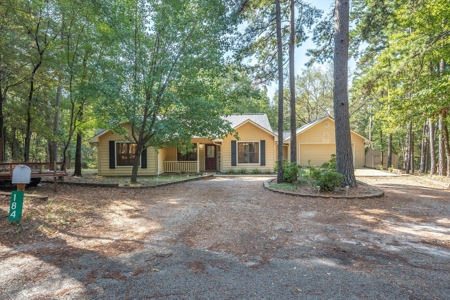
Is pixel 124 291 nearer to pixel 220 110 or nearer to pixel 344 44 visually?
pixel 220 110

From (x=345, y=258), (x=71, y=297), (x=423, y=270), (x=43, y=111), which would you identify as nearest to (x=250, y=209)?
(x=345, y=258)

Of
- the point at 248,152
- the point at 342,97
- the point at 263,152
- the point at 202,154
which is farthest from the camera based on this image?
the point at 202,154

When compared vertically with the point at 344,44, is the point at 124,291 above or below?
below

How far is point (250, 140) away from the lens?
1605 centimetres

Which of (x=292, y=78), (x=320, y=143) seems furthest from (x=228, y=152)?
(x=320, y=143)

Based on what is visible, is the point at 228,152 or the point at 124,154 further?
the point at 228,152

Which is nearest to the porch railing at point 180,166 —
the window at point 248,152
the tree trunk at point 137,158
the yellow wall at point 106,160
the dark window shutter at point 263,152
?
the yellow wall at point 106,160

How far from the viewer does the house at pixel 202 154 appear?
14555 mm

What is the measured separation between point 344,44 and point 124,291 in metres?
8.87

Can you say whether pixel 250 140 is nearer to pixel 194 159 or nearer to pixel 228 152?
pixel 228 152

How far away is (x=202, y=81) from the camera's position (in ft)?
31.7

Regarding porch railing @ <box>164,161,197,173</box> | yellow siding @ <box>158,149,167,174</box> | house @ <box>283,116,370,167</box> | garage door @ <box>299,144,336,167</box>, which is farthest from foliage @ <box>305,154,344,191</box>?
garage door @ <box>299,144,336,167</box>

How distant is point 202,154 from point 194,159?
809 mm

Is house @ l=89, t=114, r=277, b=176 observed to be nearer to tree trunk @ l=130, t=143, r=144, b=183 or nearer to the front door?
the front door
